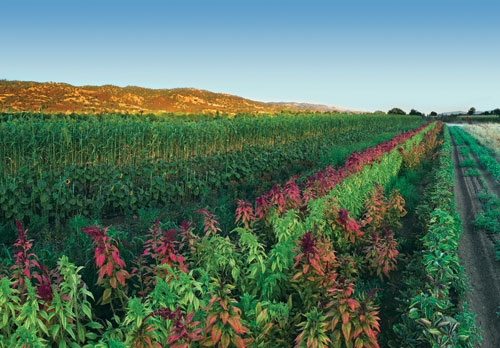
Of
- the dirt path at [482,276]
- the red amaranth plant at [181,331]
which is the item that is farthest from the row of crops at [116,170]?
the dirt path at [482,276]

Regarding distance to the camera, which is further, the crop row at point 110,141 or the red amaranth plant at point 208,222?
the crop row at point 110,141

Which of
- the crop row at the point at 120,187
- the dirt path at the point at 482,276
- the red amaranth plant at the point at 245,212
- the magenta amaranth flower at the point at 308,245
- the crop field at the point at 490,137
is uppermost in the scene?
the crop field at the point at 490,137

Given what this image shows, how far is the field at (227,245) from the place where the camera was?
8.03ft

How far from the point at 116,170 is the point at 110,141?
1.32 meters

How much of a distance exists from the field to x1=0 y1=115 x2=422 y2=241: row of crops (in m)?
0.06

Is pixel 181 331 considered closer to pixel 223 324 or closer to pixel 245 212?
pixel 223 324

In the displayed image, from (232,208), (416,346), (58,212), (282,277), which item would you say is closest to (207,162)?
(232,208)

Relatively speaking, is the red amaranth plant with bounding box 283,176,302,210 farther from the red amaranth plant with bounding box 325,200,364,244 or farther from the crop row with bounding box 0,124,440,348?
the red amaranth plant with bounding box 325,200,364,244

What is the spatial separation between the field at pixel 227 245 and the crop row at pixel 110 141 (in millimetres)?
58

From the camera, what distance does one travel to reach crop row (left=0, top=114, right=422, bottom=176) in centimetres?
755

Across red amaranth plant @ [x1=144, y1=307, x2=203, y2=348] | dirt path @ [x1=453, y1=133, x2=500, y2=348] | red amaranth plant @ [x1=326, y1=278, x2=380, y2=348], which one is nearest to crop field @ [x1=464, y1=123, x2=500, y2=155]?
dirt path @ [x1=453, y1=133, x2=500, y2=348]

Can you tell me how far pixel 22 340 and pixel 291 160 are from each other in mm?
11902

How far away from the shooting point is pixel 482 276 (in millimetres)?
5129

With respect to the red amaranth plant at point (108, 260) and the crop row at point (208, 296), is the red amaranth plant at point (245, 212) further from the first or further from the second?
the red amaranth plant at point (108, 260)
